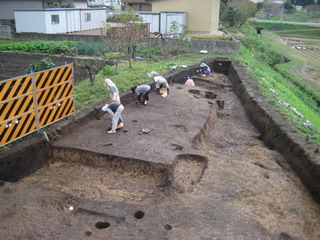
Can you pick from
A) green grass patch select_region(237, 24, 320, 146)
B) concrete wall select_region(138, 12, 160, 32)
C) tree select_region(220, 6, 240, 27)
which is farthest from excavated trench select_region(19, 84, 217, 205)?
tree select_region(220, 6, 240, 27)

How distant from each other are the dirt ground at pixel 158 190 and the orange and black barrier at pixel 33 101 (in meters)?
0.80

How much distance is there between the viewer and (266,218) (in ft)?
21.7

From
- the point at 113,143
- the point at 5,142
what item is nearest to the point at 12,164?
the point at 5,142

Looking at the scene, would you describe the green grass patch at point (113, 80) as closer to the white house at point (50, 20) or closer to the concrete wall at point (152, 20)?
the concrete wall at point (152, 20)

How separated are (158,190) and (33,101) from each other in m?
3.79

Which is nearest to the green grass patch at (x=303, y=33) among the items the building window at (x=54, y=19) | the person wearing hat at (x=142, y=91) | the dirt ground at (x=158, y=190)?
the building window at (x=54, y=19)

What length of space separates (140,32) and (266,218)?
17014 mm

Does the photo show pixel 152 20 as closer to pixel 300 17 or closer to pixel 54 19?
pixel 54 19

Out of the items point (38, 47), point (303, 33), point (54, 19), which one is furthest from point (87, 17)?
point (303, 33)

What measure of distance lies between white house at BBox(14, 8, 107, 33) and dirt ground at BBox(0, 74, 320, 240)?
21.5 meters

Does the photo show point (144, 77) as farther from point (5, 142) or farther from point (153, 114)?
point (5, 142)

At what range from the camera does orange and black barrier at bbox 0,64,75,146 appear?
795 cm

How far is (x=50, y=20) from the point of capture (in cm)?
3080

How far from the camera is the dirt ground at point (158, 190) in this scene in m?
5.98
